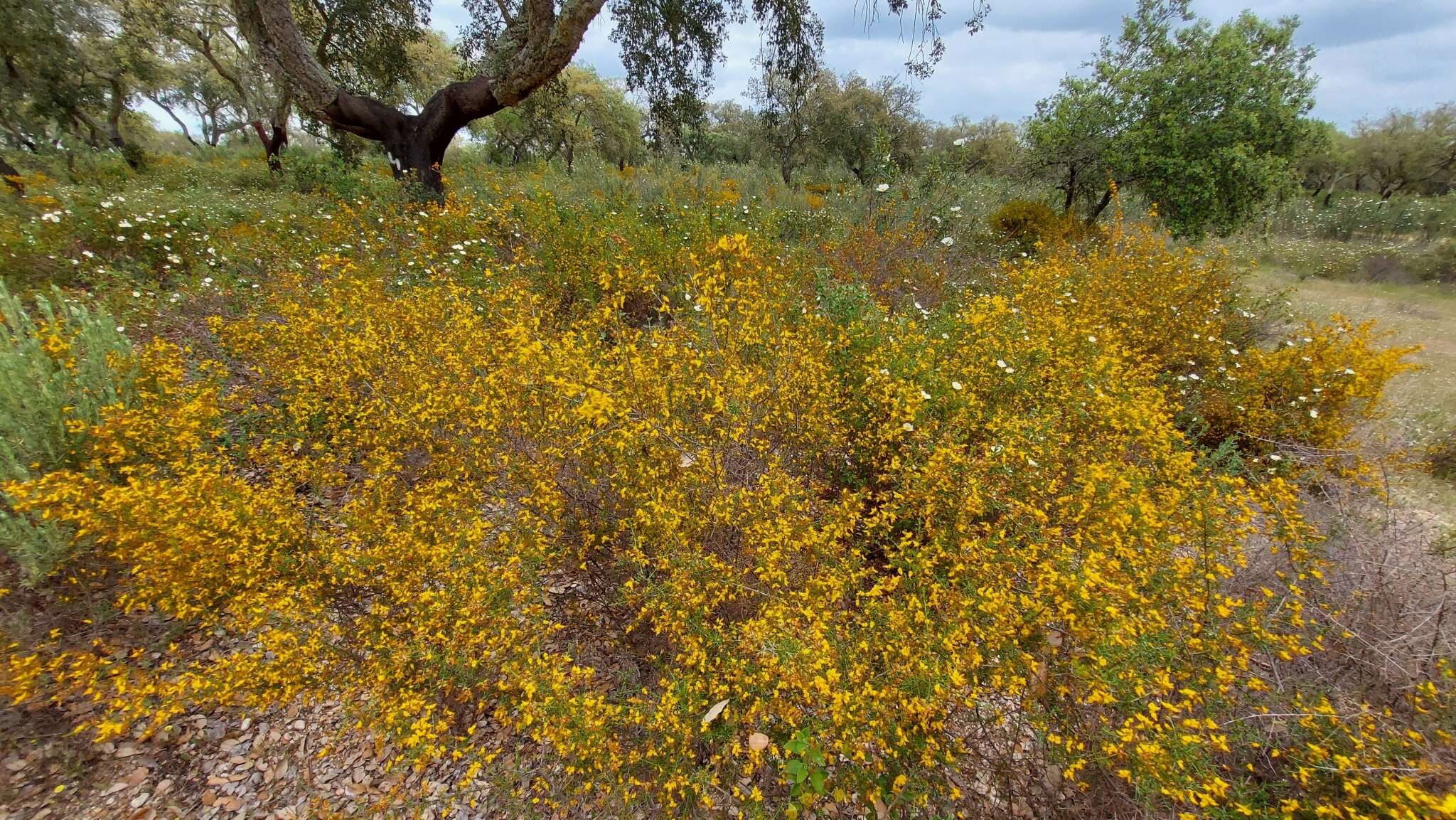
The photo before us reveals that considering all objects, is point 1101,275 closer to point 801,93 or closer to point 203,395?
point 801,93

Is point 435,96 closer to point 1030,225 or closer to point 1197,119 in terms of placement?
point 1030,225

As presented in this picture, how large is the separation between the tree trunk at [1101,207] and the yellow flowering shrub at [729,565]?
7.64 meters

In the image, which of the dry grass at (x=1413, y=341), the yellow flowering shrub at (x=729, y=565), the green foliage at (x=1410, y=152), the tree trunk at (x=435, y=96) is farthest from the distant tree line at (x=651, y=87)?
the green foliage at (x=1410, y=152)

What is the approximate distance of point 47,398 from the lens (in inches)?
104

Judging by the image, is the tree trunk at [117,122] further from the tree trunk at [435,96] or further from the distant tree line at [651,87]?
the tree trunk at [435,96]

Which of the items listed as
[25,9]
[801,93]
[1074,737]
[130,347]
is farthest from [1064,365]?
[25,9]

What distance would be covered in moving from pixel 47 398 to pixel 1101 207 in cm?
1407

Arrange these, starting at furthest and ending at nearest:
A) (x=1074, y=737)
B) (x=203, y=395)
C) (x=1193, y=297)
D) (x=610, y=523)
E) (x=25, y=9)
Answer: (x=25, y=9), (x=1193, y=297), (x=203, y=395), (x=610, y=523), (x=1074, y=737)

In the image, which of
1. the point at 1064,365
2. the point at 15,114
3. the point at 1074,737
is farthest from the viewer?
the point at 15,114

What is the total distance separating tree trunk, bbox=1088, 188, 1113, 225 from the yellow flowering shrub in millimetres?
7636

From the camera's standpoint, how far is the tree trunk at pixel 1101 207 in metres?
10.2

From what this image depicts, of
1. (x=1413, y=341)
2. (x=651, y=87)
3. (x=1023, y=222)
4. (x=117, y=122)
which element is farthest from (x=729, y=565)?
(x=117, y=122)

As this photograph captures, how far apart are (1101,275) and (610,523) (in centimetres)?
598

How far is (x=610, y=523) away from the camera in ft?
8.66
